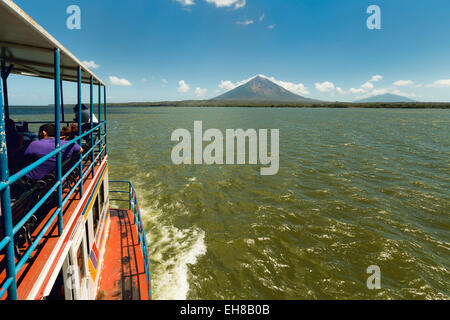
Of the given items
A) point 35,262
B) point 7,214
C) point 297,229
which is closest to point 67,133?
point 35,262

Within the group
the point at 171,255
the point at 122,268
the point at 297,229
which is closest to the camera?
the point at 122,268

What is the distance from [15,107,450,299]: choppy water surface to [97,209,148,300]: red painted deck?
6.50 ft

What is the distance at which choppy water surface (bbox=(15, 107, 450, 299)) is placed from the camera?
866cm

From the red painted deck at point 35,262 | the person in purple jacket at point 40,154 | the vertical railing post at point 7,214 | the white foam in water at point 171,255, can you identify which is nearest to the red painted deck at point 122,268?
the white foam in water at point 171,255

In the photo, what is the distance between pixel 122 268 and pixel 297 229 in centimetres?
841

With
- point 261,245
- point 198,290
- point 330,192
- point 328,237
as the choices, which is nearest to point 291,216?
point 328,237

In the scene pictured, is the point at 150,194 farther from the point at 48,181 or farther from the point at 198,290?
the point at 48,181

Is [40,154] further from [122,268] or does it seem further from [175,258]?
[175,258]

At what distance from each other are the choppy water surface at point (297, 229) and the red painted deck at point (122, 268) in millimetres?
1980

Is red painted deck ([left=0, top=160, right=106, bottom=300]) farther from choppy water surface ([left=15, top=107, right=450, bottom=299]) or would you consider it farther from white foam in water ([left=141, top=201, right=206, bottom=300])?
choppy water surface ([left=15, top=107, right=450, bottom=299])

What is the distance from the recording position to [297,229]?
1188 centimetres
